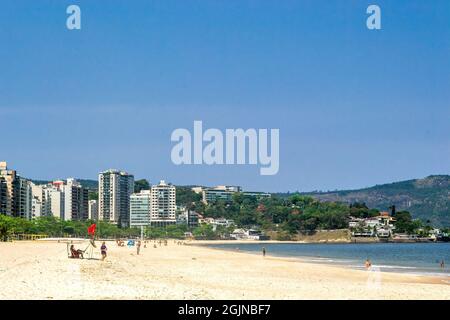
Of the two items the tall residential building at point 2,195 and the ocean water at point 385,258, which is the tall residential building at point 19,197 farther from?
the ocean water at point 385,258

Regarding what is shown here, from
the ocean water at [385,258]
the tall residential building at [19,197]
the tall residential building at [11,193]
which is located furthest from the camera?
the tall residential building at [19,197]

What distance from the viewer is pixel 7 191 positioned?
179500 mm

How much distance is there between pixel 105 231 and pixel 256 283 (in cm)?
15911

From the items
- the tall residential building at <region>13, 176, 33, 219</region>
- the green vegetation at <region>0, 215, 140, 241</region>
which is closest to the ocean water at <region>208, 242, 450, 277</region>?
the green vegetation at <region>0, 215, 140, 241</region>

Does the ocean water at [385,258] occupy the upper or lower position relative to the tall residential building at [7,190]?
lower

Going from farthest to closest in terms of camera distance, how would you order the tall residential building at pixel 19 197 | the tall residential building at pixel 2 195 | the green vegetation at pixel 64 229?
the tall residential building at pixel 19 197, the tall residential building at pixel 2 195, the green vegetation at pixel 64 229

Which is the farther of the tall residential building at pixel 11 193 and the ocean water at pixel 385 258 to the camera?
the tall residential building at pixel 11 193

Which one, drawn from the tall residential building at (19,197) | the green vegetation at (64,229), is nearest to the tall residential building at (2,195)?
the tall residential building at (19,197)

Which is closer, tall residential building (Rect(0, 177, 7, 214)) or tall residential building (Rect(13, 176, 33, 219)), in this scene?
tall residential building (Rect(0, 177, 7, 214))

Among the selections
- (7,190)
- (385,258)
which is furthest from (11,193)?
(385,258)

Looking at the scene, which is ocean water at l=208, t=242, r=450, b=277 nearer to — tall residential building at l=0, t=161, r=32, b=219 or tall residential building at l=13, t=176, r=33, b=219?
tall residential building at l=0, t=161, r=32, b=219

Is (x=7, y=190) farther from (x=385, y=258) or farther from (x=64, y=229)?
(x=385, y=258)
